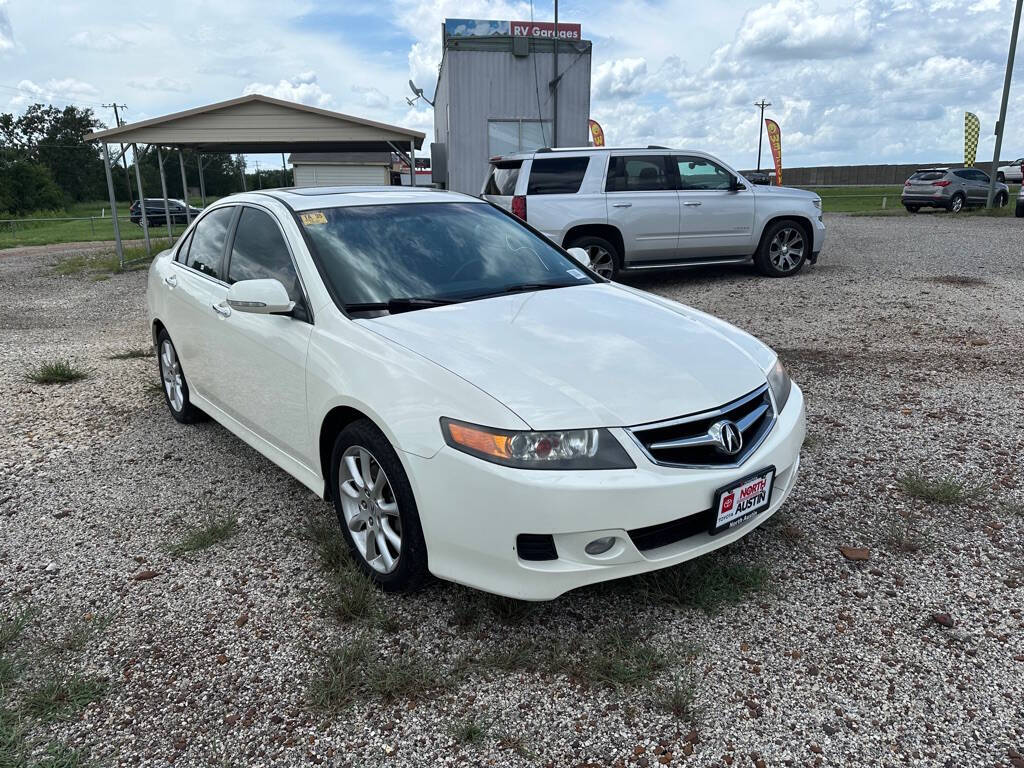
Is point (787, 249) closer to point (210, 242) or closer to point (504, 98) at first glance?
point (210, 242)

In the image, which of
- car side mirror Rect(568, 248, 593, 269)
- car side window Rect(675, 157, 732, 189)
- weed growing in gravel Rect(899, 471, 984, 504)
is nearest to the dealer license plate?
weed growing in gravel Rect(899, 471, 984, 504)

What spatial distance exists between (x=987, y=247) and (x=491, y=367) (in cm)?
1387

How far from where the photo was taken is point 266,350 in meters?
3.48

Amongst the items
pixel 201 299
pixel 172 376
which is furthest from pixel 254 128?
pixel 201 299

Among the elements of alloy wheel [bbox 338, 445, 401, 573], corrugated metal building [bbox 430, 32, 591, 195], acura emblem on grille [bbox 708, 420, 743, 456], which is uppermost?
corrugated metal building [bbox 430, 32, 591, 195]

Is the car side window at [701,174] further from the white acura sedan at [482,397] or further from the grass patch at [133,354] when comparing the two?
the grass patch at [133,354]

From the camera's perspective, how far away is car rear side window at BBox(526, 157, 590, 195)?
949 cm

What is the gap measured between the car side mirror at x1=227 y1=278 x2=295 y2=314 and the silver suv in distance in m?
25.5

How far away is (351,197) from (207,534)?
1.85 m

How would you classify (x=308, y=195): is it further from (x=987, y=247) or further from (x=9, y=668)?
(x=987, y=247)

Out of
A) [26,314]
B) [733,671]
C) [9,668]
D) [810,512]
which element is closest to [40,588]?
[9,668]

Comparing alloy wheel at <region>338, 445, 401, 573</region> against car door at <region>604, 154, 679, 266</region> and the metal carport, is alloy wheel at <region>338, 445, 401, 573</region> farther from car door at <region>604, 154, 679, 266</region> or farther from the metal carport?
the metal carport

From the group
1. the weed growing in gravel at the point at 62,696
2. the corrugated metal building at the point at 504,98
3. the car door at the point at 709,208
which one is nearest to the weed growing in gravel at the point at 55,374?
the weed growing in gravel at the point at 62,696

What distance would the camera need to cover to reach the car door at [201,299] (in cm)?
416
